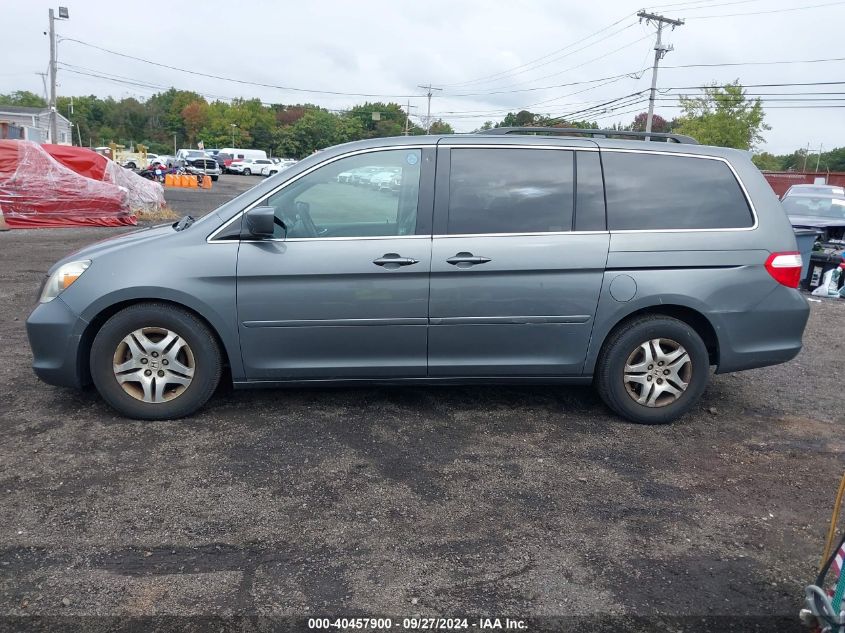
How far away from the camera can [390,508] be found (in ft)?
11.3

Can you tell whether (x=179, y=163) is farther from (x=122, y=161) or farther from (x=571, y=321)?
(x=571, y=321)

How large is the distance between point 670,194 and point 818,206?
9.43 m

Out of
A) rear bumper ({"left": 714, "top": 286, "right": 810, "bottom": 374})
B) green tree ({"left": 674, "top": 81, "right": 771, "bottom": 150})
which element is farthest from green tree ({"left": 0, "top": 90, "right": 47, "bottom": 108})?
rear bumper ({"left": 714, "top": 286, "right": 810, "bottom": 374})

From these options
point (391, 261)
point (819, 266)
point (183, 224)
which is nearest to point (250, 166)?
point (819, 266)

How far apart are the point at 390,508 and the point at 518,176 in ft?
7.63

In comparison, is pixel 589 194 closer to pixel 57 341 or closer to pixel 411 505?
pixel 411 505

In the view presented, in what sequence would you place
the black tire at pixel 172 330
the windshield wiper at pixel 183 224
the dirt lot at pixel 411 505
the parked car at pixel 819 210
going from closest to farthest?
the dirt lot at pixel 411 505 → the black tire at pixel 172 330 → the windshield wiper at pixel 183 224 → the parked car at pixel 819 210

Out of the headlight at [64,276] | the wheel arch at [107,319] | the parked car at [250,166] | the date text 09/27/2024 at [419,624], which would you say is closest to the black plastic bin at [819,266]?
the wheel arch at [107,319]

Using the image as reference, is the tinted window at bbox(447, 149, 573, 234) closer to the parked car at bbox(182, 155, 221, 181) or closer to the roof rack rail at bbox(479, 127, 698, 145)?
the roof rack rail at bbox(479, 127, 698, 145)

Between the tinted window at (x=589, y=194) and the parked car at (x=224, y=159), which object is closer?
the tinted window at (x=589, y=194)

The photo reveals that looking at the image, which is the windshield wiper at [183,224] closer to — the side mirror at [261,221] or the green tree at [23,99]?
the side mirror at [261,221]

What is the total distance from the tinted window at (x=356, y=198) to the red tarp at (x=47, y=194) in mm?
14560

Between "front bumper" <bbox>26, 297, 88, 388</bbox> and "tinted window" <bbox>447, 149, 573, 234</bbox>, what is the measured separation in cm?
248

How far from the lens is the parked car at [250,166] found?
192ft
